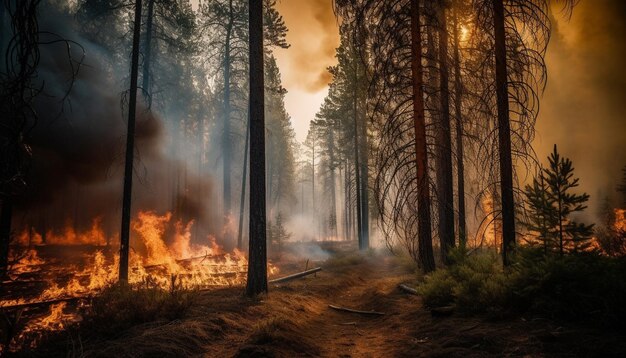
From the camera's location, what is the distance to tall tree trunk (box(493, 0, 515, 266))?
769 cm

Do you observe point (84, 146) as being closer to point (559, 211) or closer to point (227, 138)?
point (227, 138)

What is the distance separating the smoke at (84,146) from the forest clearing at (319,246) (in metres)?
0.15

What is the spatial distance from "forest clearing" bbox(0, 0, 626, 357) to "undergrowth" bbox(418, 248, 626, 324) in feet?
0.10

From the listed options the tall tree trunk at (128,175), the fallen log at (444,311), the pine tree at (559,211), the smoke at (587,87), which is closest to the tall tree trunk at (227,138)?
the tall tree trunk at (128,175)

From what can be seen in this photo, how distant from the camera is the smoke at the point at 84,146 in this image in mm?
18438

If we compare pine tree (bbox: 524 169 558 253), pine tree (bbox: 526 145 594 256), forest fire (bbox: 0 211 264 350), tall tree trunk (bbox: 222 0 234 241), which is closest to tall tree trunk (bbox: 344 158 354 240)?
tall tree trunk (bbox: 222 0 234 241)

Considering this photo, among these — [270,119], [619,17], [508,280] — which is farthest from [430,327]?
[619,17]

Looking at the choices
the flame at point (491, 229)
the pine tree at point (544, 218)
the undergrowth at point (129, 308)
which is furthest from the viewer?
the flame at point (491, 229)

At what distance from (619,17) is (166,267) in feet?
329

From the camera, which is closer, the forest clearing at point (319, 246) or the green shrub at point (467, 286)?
the forest clearing at point (319, 246)

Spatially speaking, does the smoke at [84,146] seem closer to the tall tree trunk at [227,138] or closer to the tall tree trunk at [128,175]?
the tall tree trunk at [227,138]

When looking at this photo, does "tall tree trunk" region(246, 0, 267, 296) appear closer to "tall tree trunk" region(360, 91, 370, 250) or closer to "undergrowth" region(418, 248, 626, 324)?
"undergrowth" region(418, 248, 626, 324)

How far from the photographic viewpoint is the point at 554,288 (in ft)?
16.3

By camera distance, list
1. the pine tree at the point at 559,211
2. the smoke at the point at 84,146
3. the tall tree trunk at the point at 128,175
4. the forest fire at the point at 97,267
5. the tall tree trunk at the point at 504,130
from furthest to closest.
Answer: the smoke at the point at 84,146
the tall tree trunk at the point at 128,175
the forest fire at the point at 97,267
the tall tree trunk at the point at 504,130
the pine tree at the point at 559,211
